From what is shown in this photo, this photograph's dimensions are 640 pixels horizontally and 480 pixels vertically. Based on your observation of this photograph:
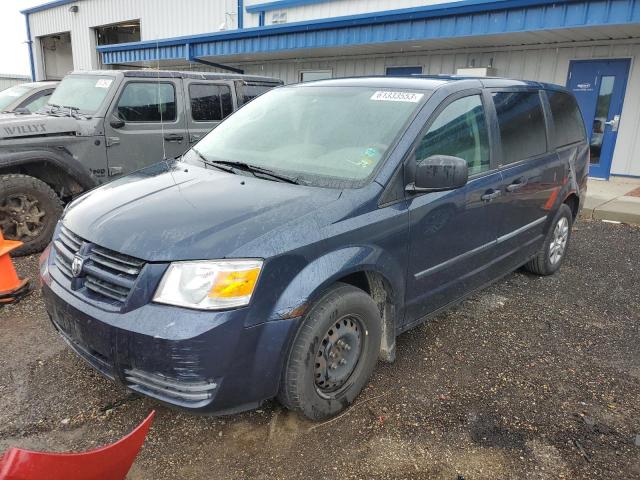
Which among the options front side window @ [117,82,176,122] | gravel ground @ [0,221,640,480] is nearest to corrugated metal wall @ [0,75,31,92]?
front side window @ [117,82,176,122]

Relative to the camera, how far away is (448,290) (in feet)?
11.0

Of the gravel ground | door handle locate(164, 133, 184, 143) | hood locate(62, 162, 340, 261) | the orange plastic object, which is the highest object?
hood locate(62, 162, 340, 261)

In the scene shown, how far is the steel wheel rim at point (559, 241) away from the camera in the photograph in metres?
4.93

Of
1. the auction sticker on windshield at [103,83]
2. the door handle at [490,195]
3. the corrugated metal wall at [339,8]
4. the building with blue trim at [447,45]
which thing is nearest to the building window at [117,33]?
the building with blue trim at [447,45]

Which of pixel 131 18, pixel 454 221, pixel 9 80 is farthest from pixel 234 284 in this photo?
pixel 9 80

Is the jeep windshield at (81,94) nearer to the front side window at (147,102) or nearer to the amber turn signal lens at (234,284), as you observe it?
the front side window at (147,102)

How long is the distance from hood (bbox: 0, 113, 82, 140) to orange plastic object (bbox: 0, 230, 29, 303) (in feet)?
5.46

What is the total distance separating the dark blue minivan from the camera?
2188 millimetres

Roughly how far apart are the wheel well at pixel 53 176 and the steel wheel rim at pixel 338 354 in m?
4.29

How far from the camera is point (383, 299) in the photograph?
2.92m

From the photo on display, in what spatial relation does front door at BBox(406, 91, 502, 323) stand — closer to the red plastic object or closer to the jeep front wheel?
the red plastic object

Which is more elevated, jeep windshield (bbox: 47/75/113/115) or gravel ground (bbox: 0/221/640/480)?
jeep windshield (bbox: 47/75/113/115)

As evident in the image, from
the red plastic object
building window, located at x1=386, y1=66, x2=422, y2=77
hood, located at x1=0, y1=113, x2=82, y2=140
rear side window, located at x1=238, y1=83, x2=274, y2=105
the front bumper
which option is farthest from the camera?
building window, located at x1=386, y1=66, x2=422, y2=77

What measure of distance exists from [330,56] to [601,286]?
10.1 m
